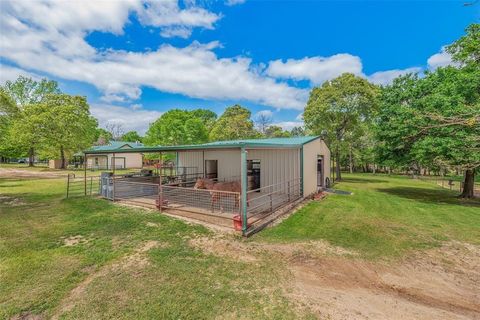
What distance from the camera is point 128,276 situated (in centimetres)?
421

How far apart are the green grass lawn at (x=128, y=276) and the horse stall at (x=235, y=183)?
153 centimetres

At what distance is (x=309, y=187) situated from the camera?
12070 mm

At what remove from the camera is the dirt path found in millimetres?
3324

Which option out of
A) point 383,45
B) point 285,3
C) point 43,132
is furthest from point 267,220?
point 43,132

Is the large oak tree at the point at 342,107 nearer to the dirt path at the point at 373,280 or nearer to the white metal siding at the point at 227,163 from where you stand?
the white metal siding at the point at 227,163

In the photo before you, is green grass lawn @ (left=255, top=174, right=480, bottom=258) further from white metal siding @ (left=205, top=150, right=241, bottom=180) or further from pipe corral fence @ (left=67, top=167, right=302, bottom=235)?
white metal siding @ (left=205, top=150, right=241, bottom=180)

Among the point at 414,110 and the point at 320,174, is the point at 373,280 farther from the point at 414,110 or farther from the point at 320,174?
the point at 320,174

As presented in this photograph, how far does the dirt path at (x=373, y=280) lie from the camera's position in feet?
10.9

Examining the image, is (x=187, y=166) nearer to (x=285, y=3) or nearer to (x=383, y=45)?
(x=285, y=3)

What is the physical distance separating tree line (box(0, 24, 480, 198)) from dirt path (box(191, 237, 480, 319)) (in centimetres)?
204

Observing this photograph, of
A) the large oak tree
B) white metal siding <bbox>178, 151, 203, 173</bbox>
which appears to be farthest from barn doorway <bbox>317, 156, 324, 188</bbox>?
white metal siding <bbox>178, 151, 203, 173</bbox>

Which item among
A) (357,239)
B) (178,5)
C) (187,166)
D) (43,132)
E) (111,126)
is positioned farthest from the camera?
(111,126)

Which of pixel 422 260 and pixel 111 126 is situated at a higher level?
pixel 111 126

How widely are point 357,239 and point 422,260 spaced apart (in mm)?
1422
